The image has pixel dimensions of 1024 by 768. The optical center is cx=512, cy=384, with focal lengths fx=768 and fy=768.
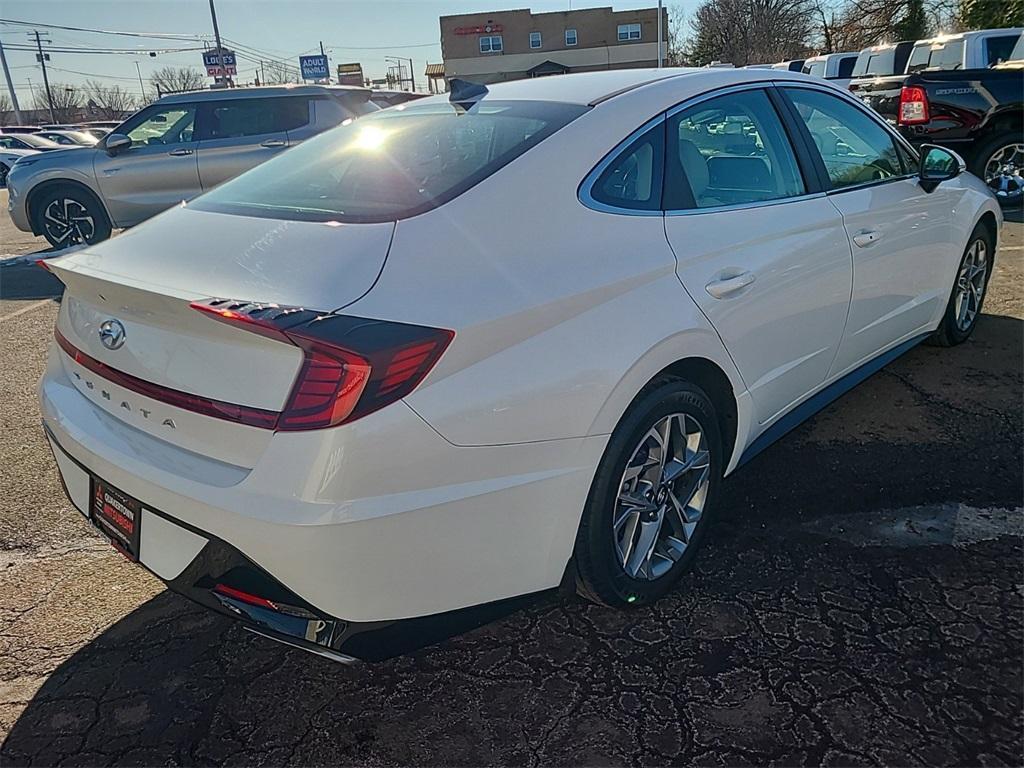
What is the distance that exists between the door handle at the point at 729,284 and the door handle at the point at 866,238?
0.85 m

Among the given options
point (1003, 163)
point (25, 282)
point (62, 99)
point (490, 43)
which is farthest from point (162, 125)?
point (62, 99)

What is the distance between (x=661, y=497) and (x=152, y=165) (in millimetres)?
7868

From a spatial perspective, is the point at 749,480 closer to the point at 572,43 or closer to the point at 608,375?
the point at 608,375

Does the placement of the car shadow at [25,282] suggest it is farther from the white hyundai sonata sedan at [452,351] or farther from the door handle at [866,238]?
the door handle at [866,238]

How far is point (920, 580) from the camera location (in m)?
2.58

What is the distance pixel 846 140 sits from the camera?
3.46 metres

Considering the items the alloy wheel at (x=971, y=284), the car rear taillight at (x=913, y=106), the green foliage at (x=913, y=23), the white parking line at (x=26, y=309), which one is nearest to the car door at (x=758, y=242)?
the alloy wheel at (x=971, y=284)

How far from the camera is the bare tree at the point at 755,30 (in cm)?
4166

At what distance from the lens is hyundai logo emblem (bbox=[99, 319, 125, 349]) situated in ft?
6.70

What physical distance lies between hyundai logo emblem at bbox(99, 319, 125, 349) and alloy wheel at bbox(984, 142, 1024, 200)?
943cm

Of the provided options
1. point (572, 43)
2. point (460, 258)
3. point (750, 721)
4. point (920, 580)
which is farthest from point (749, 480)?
point (572, 43)

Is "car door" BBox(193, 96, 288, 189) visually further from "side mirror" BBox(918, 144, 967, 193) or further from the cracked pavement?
"side mirror" BBox(918, 144, 967, 193)

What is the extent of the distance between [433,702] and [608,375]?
1.05 m

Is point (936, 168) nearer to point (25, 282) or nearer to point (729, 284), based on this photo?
point (729, 284)
